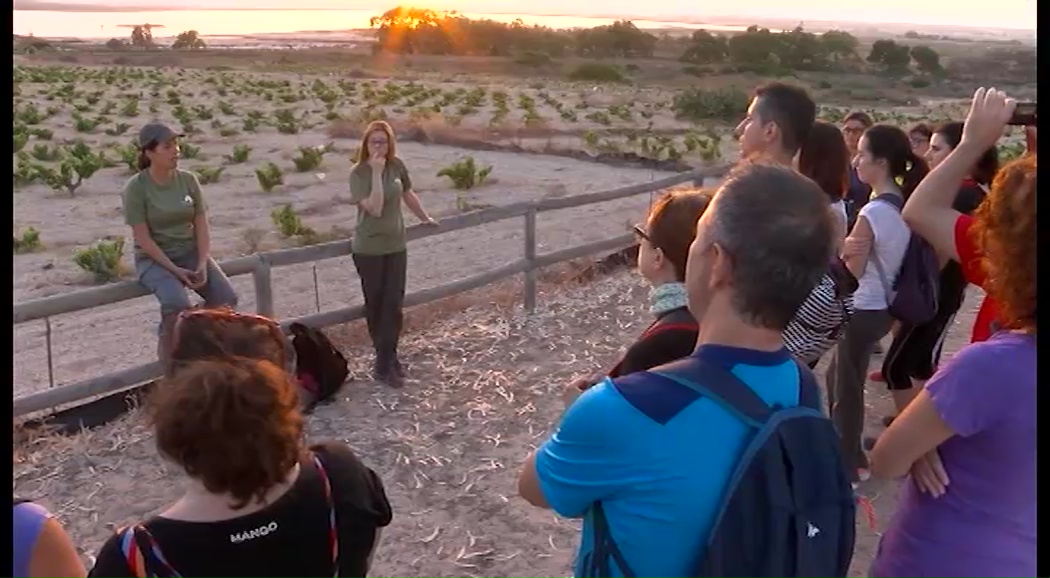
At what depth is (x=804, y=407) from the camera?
166 centimetres

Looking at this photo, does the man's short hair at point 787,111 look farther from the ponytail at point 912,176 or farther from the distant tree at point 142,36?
the distant tree at point 142,36

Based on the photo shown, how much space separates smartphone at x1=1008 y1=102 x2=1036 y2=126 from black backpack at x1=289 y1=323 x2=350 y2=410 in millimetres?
3705

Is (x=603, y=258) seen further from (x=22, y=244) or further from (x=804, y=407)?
(x=804, y=407)

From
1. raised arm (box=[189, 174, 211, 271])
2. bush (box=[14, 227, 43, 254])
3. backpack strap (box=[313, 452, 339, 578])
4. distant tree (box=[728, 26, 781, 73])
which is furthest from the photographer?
distant tree (box=[728, 26, 781, 73])

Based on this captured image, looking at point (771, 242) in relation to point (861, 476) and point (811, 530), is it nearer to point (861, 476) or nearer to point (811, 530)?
point (811, 530)

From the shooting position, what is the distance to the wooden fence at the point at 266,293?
14.5 feet

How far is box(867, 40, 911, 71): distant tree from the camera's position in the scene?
61500 mm

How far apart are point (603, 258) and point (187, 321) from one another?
7.08 m

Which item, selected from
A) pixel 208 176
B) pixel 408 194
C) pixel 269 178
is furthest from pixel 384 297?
pixel 208 176

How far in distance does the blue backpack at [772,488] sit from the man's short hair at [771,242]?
13cm

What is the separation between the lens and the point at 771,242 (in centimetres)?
161

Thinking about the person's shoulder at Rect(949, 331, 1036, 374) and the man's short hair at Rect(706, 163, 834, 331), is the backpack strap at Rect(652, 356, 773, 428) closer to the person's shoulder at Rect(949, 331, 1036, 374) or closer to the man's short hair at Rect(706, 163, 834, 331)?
the man's short hair at Rect(706, 163, 834, 331)

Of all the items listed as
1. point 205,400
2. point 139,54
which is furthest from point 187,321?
point 139,54

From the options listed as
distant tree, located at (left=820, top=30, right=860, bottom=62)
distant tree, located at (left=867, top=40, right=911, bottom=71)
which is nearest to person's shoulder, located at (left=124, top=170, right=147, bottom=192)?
distant tree, located at (left=867, top=40, right=911, bottom=71)
